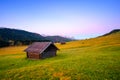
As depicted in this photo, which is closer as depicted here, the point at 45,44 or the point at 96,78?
the point at 96,78

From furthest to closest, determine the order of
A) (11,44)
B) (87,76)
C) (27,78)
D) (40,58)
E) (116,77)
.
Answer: (11,44)
(40,58)
(27,78)
(87,76)
(116,77)

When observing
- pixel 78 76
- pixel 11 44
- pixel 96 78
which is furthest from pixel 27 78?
pixel 11 44

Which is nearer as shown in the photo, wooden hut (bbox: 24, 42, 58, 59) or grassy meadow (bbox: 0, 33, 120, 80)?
grassy meadow (bbox: 0, 33, 120, 80)

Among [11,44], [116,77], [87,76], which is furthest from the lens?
[11,44]

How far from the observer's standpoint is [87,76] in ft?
69.7

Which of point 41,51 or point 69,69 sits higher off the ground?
point 41,51

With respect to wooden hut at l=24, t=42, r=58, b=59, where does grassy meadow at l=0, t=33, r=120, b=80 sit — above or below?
below

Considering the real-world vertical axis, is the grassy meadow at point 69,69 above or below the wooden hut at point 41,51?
below

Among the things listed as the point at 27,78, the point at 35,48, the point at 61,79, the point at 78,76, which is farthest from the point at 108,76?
the point at 35,48

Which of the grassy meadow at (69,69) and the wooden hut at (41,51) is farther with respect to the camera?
the wooden hut at (41,51)

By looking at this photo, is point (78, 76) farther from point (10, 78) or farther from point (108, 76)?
point (10, 78)

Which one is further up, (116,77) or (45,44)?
(45,44)

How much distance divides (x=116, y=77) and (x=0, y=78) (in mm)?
19772

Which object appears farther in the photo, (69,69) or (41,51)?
(41,51)
